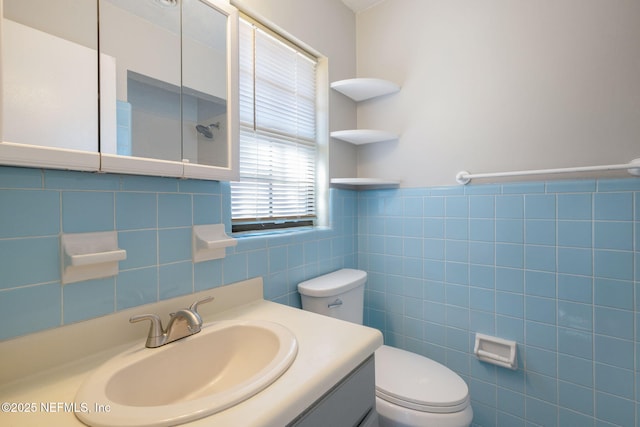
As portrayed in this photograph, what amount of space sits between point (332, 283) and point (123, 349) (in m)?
0.88

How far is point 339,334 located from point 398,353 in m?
0.74

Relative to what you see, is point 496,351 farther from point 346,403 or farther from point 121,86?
point 121,86

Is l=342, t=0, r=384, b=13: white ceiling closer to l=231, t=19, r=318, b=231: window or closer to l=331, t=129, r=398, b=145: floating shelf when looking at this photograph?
l=231, t=19, r=318, b=231: window

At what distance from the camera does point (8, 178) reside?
634 mm

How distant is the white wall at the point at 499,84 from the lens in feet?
3.83

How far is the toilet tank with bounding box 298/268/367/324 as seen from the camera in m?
1.33

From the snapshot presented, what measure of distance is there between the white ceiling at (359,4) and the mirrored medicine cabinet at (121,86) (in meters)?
1.10

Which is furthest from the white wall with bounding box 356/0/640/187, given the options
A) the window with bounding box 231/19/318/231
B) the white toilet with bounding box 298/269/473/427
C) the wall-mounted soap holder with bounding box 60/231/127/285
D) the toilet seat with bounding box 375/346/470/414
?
the wall-mounted soap holder with bounding box 60/231/127/285

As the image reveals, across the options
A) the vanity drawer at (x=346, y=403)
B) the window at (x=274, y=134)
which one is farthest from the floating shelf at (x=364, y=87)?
the vanity drawer at (x=346, y=403)

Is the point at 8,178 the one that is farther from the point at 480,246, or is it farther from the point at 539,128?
the point at 539,128

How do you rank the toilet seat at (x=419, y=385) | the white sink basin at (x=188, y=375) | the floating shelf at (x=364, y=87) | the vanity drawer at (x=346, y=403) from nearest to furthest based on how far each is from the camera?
the white sink basin at (x=188, y=375), the vanity drawer at (x=346, y=403), the toilet seat at (x=419, y=385), the floating shelf at (x=364, y=87)

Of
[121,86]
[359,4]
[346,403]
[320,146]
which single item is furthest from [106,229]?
[359,4]

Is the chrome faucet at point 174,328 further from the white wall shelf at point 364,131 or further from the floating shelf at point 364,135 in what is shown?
the floating shelf at point 364,135

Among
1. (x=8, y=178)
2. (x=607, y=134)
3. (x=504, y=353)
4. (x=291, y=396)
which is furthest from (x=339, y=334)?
(x=607, y=134)
